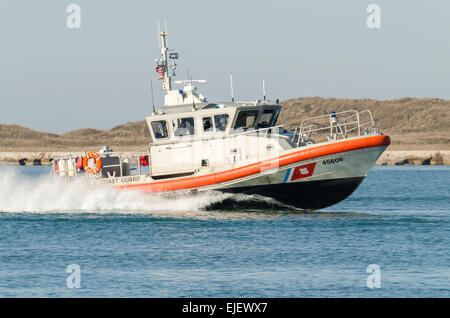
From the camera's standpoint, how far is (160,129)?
24016 mm

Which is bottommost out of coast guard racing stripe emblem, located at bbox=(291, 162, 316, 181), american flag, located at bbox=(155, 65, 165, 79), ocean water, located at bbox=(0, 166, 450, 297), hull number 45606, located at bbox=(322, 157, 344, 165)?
ocean water, located at bbox=(0, 166, 450, 297)

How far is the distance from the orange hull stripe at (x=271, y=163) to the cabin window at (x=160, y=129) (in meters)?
1.51

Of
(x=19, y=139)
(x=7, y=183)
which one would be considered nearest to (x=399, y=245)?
(x=7, y=183)

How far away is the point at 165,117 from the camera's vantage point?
23797 mm

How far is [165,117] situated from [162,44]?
285cm

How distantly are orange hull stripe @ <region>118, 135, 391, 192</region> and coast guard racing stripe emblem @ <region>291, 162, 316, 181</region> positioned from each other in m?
0.24

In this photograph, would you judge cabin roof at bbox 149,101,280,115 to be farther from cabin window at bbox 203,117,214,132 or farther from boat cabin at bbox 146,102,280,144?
cabin window at bbox 203,117,214,132

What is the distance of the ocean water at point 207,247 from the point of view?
14.5 m

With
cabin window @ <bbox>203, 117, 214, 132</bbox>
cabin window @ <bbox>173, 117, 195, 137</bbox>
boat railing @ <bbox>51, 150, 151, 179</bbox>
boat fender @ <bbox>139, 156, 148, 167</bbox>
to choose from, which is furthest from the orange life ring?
cabin window @ <bbox>203, 117, 214, 132</bbox>

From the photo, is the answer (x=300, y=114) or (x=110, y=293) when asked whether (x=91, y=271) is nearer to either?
(x=110, y=293)

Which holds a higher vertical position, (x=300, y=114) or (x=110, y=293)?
(x=300, y=114)

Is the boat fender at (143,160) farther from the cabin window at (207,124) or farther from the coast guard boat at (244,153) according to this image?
the cabin window at (207,124)

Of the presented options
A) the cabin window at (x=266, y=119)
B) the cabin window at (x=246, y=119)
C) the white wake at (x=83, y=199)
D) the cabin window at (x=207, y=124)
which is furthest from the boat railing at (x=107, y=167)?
the cabin window at (x=266, y=119)

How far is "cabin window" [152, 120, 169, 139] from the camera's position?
2392 cm
